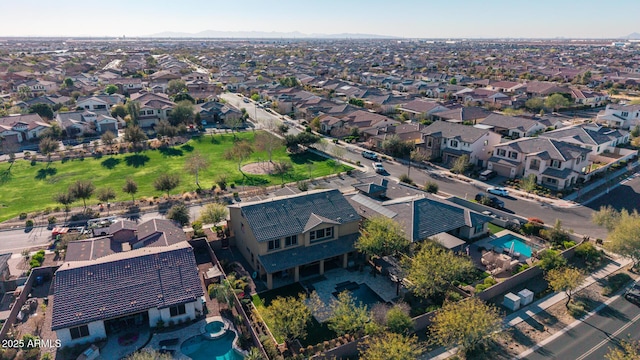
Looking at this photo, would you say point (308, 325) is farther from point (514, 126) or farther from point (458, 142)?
point (514, 126)

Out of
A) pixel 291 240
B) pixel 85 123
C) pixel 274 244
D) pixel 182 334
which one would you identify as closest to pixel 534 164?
pixel 291 240

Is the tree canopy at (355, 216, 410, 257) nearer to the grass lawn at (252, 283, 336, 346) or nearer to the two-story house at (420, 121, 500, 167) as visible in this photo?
the grass lawn at (252, 283, 336, 346)

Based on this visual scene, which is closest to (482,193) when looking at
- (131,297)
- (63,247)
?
(131,297)

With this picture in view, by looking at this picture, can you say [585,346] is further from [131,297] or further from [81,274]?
[81,274]

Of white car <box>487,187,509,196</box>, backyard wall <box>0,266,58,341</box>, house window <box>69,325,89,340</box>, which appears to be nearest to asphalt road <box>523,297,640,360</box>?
white car <box>487,187,509,196</box>

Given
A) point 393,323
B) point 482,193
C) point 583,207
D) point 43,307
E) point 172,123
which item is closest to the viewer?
point 393,323

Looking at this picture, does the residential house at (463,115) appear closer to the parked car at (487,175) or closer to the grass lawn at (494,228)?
the parked car at (487,175)
